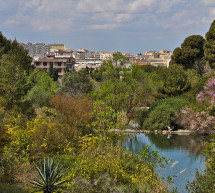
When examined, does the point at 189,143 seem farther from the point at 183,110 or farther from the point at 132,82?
the point at 132,82

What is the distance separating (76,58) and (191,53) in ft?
361

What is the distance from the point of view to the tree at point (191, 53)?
134 feet

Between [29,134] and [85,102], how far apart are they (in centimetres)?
979

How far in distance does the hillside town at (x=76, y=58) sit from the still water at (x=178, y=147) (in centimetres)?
723

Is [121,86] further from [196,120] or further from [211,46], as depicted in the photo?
[211,46]

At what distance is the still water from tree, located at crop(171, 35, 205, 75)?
65.9ft

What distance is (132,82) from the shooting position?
25781 mm

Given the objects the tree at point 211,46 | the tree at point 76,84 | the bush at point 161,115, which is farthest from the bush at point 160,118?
the tree at point 211,46

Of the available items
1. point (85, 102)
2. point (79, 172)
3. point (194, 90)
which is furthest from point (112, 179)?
point (194, 90)

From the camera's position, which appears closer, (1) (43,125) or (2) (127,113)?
(1) (43,125)

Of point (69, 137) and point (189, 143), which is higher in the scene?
point (69, 137)

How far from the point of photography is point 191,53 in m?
40.8

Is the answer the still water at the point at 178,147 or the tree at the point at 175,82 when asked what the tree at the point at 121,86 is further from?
the tree at the point at 175,82

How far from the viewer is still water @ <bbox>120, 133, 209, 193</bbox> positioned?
47.2 ft
